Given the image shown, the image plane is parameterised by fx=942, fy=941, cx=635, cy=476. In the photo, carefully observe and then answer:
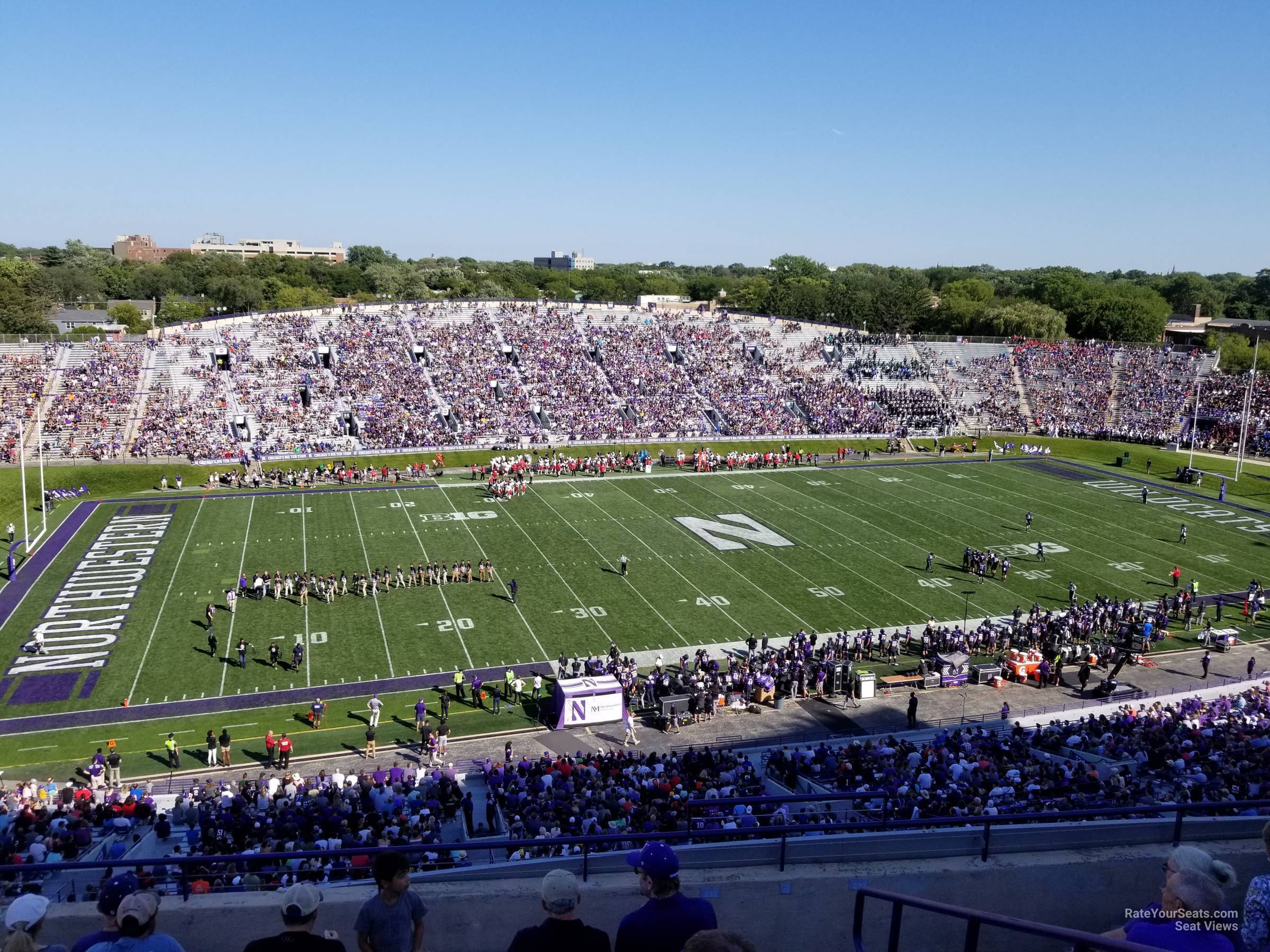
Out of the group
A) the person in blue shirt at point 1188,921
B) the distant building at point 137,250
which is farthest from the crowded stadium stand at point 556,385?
the distant building at point 137,250

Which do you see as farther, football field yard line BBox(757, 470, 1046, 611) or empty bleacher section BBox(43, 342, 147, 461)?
empty bleacher section BBox(43, 342, 147, 461)

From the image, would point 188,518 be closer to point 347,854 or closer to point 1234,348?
point 347,854

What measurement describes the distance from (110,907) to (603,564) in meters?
29.5

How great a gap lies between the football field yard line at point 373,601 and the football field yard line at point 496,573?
12.9ft

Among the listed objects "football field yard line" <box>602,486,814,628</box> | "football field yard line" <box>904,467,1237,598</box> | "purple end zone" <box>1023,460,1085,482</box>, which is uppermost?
"purple end zone" <box>1023,460,1085,482</box>

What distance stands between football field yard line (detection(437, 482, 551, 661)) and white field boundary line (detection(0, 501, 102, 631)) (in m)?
14.5

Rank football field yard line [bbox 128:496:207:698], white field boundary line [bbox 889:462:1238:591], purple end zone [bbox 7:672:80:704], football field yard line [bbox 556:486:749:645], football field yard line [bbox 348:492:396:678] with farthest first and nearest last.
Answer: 1. white field boundary line [bbox 889:462:1238:591]
2. football field yard line [bbox 556:486:749:645]
3. football field yard line [bbox 348:492:396:678]
4. football field yard line [bbox 128:496:207:698]
5. purple end zone [bbox 7:672:80:704]

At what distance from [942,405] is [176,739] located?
55834 millimetres

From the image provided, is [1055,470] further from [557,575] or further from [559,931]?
[559,931]

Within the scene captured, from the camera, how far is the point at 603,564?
34.4 m

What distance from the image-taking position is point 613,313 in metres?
75.4

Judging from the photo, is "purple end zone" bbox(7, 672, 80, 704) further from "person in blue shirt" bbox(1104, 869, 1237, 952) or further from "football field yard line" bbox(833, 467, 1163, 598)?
"football field yard line" bbox(833, 467, 1163, 598)

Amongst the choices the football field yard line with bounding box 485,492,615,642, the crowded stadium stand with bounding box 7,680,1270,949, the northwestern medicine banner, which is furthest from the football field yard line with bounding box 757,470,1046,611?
A: the northwestern medicine banner

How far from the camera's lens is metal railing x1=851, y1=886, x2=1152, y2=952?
3.34m
